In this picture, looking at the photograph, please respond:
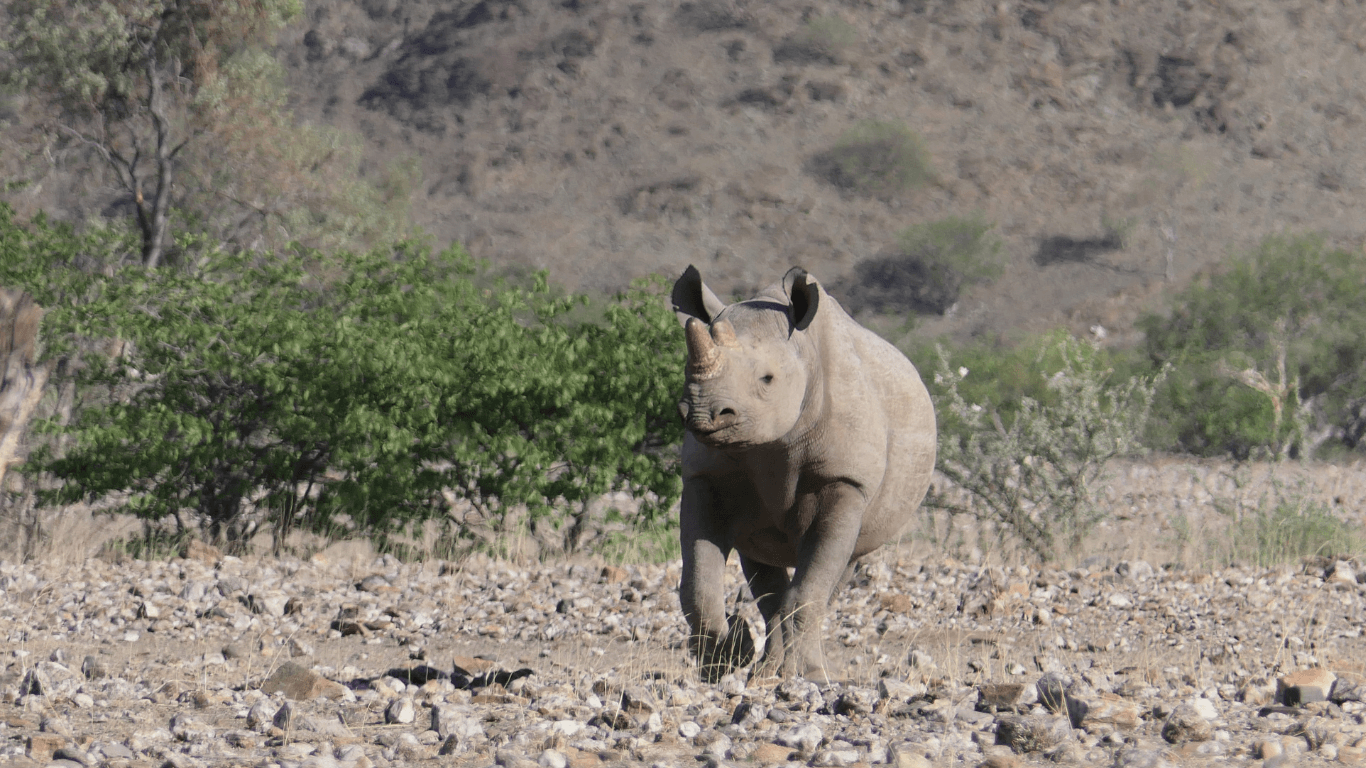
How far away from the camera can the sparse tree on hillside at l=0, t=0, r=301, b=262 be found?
16.7 meters

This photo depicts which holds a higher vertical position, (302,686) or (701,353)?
(701,353)

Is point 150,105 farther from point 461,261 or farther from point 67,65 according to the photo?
point 461,261

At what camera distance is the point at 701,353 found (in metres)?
4.20

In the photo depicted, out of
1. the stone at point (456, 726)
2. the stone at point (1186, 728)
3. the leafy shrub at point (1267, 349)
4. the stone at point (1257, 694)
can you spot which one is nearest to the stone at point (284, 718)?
the stone at point (456, 726)

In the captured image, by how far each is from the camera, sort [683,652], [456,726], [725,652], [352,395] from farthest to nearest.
A: [352,395], [683,652], [725,652], [456,726]

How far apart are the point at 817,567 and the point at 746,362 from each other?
3.63 feet

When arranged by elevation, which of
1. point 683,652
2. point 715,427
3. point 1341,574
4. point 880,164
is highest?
point 715,427

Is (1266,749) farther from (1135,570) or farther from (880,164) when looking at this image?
(880,164)

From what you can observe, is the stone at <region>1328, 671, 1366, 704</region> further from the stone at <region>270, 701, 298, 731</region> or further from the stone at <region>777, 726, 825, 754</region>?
the stone at <region>270, 701, 298, 731</region>

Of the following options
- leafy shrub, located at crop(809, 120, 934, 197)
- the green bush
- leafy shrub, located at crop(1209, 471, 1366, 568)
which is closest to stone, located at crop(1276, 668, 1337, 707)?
leafy shrub, located at crop(1209, 471, 1366, 568)

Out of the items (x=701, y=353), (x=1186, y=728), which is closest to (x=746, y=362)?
(x=701, y=353)

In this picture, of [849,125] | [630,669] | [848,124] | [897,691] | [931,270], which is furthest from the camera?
[848,124]

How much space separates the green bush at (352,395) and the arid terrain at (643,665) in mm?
777

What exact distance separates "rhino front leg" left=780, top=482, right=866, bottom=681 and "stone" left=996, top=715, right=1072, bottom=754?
3.80ft
